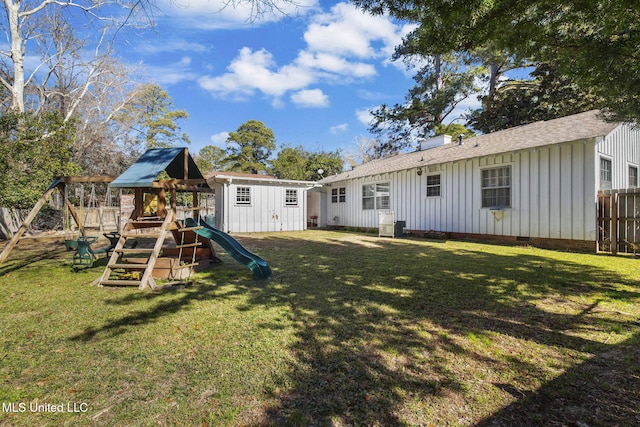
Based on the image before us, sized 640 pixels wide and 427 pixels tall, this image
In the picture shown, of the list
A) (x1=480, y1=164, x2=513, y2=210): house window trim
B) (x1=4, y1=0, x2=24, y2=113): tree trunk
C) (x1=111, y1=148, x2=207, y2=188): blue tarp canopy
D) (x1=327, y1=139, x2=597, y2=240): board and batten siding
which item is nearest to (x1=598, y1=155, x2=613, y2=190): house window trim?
(x1=327, y1=139, x2=597, y2=240): board and batten siding

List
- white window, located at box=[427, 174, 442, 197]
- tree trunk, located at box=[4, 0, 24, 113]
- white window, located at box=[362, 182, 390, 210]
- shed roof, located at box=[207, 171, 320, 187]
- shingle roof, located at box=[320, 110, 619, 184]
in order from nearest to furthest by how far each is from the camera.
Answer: shingle roof, located at box=[320, 110, 619, 184] → white window, located at box=[427, 174, 442, 197] → tree trunk, located at box=[4, 0, 24, 113] → shed roof, located at box=[207, 171, 320, 187] → white window, located at box=[362, 182, 390, 210]

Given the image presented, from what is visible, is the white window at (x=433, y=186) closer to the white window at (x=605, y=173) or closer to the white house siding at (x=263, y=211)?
the white window at (x=605, y=173)

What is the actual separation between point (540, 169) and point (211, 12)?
1020 cm

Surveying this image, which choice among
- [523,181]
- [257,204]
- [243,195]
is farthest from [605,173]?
[243,195]

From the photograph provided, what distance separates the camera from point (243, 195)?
15.9 metres

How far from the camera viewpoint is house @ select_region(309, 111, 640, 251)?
8.74m

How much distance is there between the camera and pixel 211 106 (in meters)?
36.4

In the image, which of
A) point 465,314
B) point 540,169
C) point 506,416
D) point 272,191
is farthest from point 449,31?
point 272,191

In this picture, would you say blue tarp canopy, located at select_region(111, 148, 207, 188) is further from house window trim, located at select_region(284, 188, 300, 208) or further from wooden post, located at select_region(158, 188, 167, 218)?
house window trim, located at select_region(284, 188, 300, 208)

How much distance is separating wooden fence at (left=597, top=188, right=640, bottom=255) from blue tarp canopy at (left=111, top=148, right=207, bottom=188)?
34.8 feet

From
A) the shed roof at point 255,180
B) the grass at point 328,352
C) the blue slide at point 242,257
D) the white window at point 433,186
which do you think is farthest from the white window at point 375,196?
the blue slide at point 242,257

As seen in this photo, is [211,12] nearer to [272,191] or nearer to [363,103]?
[272,191]

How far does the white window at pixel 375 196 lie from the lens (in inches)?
608

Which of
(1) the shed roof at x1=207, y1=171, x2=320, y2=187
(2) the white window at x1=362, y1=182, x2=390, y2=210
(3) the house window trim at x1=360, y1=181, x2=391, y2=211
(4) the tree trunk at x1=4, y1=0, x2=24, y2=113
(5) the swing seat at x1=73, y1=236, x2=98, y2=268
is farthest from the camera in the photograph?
(2) the white window at x1=362, y1=182, x2=390, y2=210
